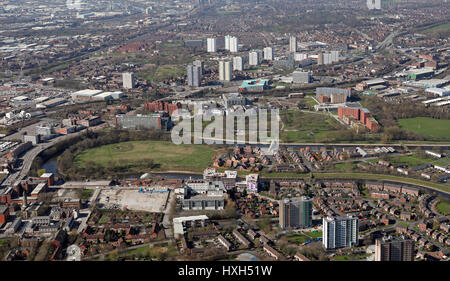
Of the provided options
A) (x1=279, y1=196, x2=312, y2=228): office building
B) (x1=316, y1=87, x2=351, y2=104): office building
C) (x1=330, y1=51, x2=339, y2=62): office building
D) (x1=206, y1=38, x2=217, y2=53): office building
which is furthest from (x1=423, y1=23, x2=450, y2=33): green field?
(x1=279, y1=196, x2=312, y2=228): office building

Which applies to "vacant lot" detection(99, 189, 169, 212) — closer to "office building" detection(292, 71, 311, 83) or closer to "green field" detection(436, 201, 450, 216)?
"green field" detection(436, 201, 450, 216)

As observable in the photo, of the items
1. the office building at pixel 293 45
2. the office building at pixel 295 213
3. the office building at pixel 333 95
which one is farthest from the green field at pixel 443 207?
the office building at pixel 293 45

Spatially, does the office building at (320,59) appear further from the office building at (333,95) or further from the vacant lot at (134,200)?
the vacant lot at (134,200)

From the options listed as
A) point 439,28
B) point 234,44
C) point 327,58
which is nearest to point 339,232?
point 327,58

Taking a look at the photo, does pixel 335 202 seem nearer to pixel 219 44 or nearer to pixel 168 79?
pixel 168 79

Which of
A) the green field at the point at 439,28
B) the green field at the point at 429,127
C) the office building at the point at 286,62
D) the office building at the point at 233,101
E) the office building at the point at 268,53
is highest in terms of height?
the green field at the point at 439,28
